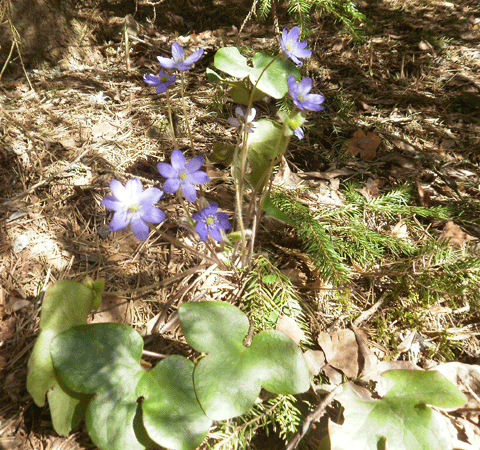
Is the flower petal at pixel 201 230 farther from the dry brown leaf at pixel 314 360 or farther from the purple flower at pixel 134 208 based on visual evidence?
the dry brown leaf at pixel 314 360

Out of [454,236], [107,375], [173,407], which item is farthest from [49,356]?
[454,236]

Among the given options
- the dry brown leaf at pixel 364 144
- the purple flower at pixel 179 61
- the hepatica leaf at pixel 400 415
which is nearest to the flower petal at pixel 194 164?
the purple flower at pixel 179 61

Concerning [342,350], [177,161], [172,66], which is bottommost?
[342,350]

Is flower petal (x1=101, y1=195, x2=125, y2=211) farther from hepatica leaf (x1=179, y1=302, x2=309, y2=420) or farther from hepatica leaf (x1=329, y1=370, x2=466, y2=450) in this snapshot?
hepatica leaf (x1=329, y1=370, x2=466, y2=450)

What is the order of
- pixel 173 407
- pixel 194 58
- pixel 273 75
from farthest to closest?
pixel 273 75, pixel 194 58, pixel 173 407

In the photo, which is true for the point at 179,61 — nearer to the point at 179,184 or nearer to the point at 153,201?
the point at 179,184

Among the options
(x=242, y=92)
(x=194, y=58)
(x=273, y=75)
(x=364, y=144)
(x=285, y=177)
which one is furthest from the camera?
(x=364, y=144)

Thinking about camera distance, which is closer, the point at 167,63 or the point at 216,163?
the point at 167,63
